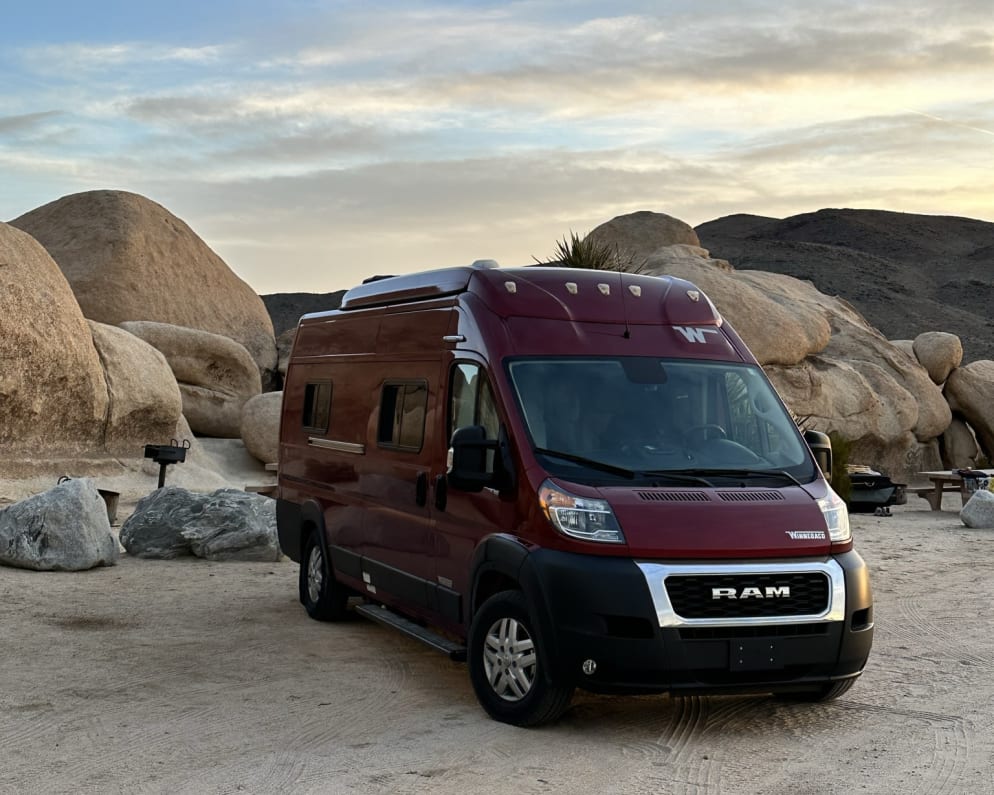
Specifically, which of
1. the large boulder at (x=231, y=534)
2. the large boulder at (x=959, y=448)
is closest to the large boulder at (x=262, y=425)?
the large boulder at (x=231, y=534)

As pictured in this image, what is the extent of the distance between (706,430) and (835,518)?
0.89m

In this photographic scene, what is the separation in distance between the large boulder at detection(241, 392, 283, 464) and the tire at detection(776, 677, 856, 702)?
693 inches

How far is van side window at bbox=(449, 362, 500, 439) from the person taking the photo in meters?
7.57

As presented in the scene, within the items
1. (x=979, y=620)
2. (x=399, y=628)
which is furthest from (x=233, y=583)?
(x=979, y=620)

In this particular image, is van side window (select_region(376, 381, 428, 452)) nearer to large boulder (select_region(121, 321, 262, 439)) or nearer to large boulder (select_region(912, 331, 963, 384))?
large boulder (select_region(121, 321, 262, 439))

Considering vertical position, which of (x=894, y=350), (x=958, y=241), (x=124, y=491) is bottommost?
(x=124, y=491)

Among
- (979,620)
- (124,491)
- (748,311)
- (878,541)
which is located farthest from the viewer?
(748,311)

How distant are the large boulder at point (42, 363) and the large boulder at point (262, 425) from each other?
3655 mm

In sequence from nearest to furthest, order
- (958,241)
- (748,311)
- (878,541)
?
1. (878,541)
2. (748,311)
3. (958,241)

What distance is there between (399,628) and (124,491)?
42.7 feet

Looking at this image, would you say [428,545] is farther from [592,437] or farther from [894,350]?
[894,350]

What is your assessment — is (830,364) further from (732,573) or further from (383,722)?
(383,722)

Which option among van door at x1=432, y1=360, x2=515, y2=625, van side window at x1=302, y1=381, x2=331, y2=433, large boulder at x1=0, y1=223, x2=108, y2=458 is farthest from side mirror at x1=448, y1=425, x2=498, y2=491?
large boulder at x1=0, y1=223, x2=108, y2=458

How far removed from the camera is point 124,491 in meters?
20.6
